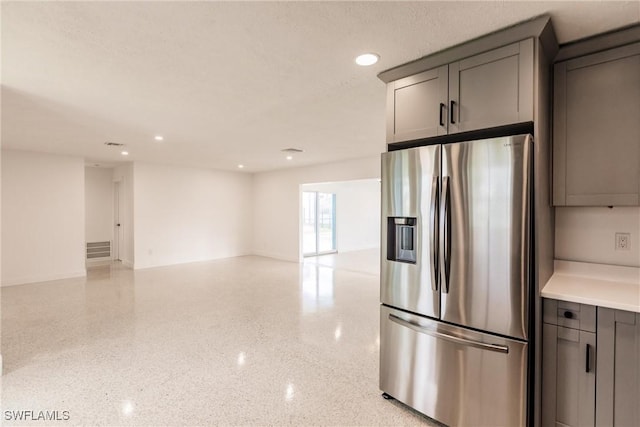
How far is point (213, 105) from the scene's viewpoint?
3.20m

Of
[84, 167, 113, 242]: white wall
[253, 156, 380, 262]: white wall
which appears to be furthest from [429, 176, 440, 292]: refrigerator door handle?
[84, 167, 113, 242]: white wall

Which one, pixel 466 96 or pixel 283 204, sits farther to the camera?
pixel 283 204

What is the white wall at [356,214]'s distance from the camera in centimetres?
1013

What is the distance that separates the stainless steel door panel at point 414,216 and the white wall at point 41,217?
266 inches

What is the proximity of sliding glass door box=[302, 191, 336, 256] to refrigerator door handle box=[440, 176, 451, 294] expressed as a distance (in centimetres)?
708

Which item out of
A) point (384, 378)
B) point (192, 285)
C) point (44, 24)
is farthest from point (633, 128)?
point (192, 285)

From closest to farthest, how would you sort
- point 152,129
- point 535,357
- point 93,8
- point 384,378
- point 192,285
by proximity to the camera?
1. point 93,8
2. point 535,357
3. point 384,378
4. point 152,129
5. point 192,285

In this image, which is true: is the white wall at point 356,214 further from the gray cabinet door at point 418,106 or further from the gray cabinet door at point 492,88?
the gray cabinet door at point 492,88

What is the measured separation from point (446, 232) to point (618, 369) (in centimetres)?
109

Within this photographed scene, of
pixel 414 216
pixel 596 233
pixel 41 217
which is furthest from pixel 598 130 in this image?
pixel 41 217

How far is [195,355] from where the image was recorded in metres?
3.02

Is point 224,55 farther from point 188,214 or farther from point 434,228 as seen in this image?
point 188,214

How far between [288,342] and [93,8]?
10.1 ft

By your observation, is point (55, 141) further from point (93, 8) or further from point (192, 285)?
point (93, 8)
